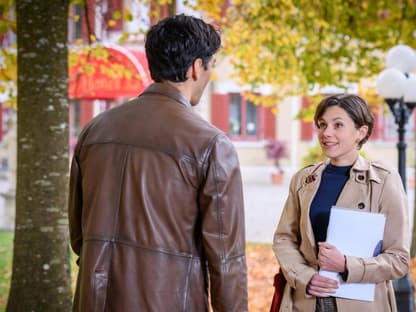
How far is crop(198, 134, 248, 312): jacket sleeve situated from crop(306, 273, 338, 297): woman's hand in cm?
55

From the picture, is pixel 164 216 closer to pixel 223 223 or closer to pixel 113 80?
pixel 223 223

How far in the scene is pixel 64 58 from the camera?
5.24 metres

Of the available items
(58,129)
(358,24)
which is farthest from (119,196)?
(358,24)

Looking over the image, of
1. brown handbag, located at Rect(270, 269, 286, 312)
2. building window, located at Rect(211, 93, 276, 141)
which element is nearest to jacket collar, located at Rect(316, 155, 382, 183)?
brown handbag, located at Rect(270, 269, 286, 312)

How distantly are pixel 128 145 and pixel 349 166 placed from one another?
3.48 feet

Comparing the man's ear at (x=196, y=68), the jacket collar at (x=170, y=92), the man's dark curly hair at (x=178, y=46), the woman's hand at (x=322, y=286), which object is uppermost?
the man's dark curly hair at (x=178, y=46)

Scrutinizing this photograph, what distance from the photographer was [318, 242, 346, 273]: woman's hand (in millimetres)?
2904

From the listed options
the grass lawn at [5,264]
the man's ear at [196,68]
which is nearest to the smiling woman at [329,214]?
the man's ear at [196,68]

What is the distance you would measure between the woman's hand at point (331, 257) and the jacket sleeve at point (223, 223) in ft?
1.77

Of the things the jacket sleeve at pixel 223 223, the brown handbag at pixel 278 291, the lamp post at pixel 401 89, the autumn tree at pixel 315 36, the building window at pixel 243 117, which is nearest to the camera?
the jacket sleeve at pixel 223 223

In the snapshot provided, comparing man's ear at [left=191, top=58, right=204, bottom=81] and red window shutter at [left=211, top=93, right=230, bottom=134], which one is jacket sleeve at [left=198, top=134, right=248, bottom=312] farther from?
red window shutter at [left=211, top=93, right=230, bottom=134]

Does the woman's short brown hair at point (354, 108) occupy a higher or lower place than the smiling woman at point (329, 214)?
higher

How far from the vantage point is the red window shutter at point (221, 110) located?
83.8 ft

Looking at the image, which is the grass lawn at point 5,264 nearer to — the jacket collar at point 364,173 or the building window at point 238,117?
the jacket collar at point 364,173
